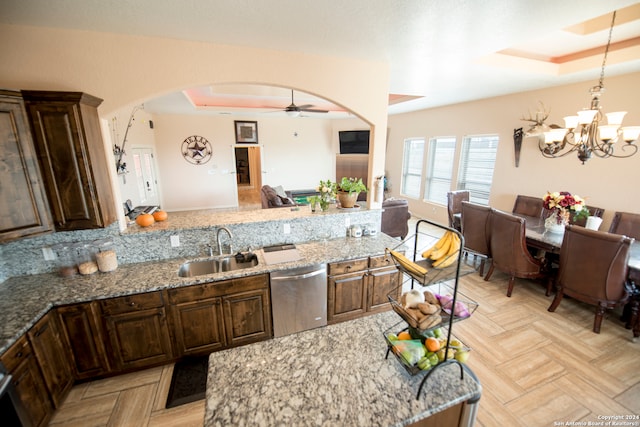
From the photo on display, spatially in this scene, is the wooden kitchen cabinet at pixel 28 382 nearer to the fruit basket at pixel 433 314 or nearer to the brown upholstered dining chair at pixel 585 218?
the fruit basket at pixel 433 314

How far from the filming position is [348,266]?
2660mm

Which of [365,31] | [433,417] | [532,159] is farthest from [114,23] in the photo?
[532,159]

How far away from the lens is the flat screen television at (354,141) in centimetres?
797

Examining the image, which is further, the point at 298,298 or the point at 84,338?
the point at 298,298

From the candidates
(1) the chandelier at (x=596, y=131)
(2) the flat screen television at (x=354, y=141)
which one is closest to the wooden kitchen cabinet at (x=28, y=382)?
(1) the chandelier at (x=596, y=131)

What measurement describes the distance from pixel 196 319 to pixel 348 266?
147 centimetres

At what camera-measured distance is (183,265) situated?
2.50 m

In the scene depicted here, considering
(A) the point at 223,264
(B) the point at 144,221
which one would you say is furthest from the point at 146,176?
(A) the point at 223,264

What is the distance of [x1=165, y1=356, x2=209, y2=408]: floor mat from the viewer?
6.82 feet

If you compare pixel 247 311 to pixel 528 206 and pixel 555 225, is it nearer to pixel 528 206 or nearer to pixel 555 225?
pixel 555 225

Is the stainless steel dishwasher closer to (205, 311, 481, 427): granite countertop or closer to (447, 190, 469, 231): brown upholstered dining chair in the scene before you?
(205, 311, 481, 427): granite countertop

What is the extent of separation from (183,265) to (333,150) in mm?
7306

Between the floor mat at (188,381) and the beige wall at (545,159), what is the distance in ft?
18.1

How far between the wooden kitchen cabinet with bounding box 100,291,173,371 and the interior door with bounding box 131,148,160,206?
435 centimetres
